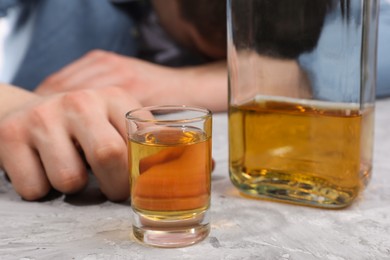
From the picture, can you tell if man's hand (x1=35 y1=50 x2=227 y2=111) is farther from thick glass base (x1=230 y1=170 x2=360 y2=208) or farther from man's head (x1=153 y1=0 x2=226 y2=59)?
thick glass base (x1=230 y1=170 x2=360 y2=208)

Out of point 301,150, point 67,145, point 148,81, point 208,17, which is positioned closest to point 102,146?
point 67,145

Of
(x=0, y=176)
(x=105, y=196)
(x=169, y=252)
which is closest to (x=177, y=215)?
(x=169, y=252)

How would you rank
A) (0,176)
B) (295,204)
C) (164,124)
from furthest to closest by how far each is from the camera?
(0,176) → (295,204) → (164,124)

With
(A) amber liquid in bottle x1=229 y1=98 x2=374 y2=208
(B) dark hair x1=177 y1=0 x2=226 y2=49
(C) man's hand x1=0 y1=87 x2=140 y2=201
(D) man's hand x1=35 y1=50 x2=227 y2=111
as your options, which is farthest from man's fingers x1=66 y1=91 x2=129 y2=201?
(B) dark hair x1=177 y1=0 x2=226 y2=49

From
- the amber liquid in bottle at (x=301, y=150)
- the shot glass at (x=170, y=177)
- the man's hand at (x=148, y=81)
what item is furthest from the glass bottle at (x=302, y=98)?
the man's hand at (x=148, y=81)

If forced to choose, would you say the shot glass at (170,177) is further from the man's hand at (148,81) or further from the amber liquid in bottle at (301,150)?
the man's hand at (148,81)

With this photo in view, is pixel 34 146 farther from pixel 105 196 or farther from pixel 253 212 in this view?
pixel 253 212
